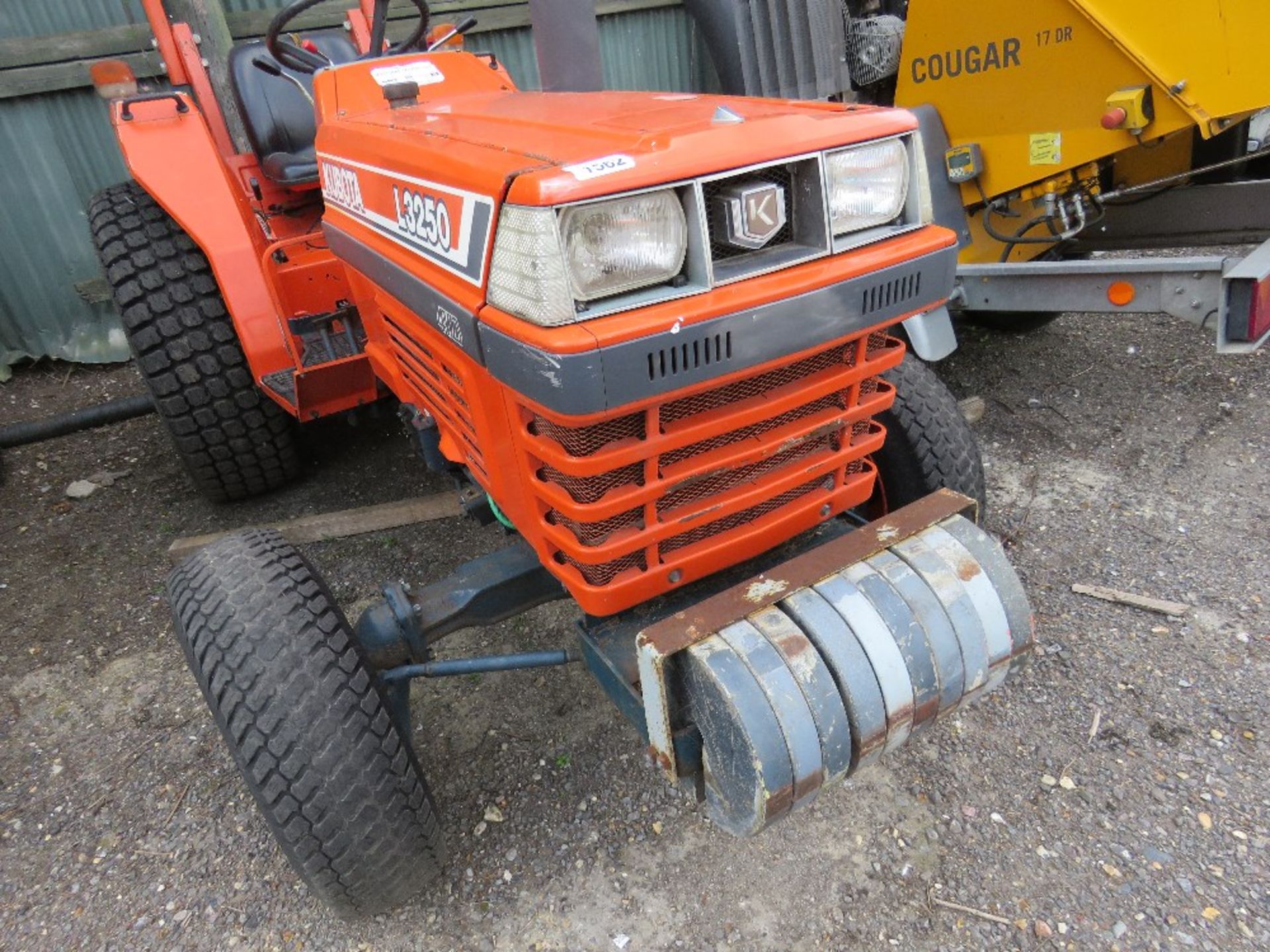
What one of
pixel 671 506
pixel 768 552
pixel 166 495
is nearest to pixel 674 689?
pixel 671 506

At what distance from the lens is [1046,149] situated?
2.84 meters

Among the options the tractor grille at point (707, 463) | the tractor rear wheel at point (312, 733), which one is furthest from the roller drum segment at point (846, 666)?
the tractor rear wheel at point (312, 733)

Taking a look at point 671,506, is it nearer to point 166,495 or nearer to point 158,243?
point 158,243

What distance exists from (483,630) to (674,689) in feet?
4.33

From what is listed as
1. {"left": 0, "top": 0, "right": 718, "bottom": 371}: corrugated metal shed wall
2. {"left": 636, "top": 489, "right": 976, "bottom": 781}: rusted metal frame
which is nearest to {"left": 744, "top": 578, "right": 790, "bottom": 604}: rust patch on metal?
{"left": 636, "top": 489, "right": 976, "bottom": 781}: rusted metal frame

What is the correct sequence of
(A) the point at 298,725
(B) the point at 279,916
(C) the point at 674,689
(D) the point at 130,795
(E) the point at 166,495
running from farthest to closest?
(E) the point at 166,495 → (D) the point at 130,795 → (B) the point at 279,916 → (A) the point at 298,725 → (C) the point at 674,689

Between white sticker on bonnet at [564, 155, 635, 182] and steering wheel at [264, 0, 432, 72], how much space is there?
1.42 metres

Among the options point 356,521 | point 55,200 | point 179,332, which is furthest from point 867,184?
point 55,200

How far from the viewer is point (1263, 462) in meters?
2.95

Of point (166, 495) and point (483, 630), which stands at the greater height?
point (166, 495)

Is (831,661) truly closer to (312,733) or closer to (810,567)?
(810,567)

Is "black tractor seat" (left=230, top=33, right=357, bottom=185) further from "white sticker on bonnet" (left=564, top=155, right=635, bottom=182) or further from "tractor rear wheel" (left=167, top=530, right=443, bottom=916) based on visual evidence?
"white sticker on bonnet" (left=564, top=155, right=635, bottom=182)

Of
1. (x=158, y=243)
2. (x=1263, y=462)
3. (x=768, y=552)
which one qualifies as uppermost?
(x=158, y=243)

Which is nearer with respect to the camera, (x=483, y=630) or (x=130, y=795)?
(x=130, y=795)
